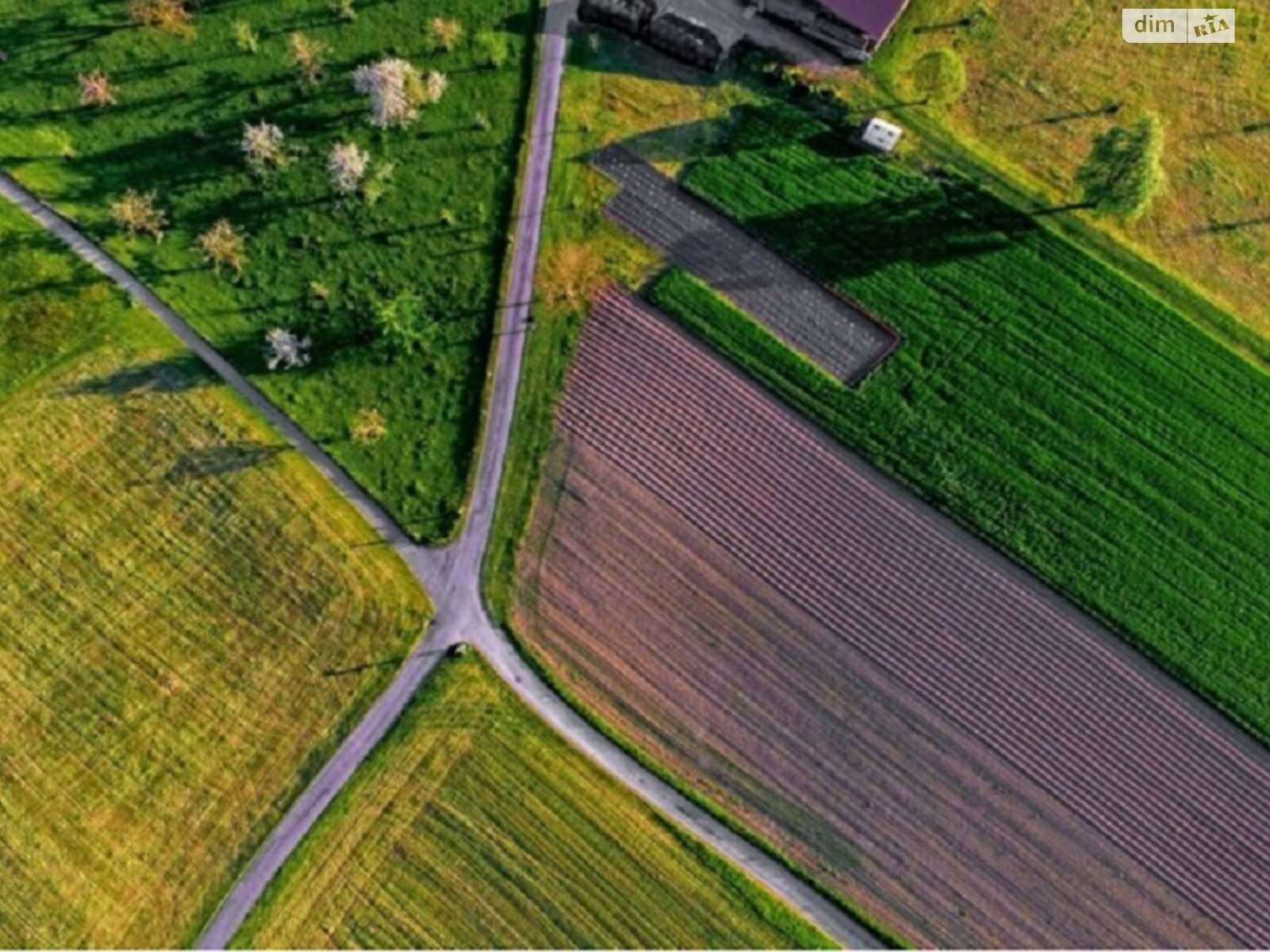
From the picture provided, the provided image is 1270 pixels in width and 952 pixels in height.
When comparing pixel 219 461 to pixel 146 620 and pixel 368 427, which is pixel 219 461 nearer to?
pixel 368 427

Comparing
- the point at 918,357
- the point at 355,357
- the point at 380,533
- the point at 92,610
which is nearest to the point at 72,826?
the point at 92,610

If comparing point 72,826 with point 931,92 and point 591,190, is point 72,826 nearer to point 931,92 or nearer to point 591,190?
point 591,190

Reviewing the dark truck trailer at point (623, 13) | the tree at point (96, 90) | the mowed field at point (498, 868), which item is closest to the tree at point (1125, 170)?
the dark truck trailer at point (623, 13)

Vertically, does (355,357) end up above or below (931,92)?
below

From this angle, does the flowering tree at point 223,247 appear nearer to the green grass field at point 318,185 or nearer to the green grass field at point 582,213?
the green grass field at point 318,185

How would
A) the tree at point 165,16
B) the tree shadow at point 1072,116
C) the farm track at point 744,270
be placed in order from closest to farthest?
the farm track at point 744,270 < the tree shadow at point 1072,116 < the tree at point 165,16
